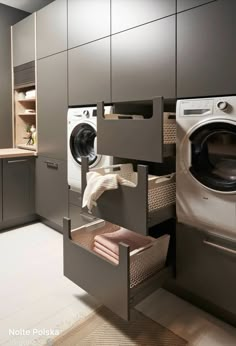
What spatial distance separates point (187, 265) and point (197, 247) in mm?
155

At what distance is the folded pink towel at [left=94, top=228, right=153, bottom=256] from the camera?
1.85 m

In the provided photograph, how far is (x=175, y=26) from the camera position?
1744 mm

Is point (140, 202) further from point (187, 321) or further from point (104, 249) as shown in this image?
point (187, 321)

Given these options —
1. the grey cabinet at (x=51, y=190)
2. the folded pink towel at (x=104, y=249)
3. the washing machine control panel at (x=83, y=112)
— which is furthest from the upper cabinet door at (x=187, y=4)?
the grey cabinet at (x=51, y=190)

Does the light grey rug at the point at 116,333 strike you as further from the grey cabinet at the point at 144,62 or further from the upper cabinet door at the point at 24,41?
the upper cabinet door at the point at 24,41

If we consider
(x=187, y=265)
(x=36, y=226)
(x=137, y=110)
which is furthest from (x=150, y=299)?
(x=36, y=226)

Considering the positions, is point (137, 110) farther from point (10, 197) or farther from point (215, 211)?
point (10, 197)

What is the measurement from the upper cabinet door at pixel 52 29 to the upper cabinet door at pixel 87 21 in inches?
4.1

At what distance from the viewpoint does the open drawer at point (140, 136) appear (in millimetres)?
1536

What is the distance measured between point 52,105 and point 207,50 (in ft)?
5.81

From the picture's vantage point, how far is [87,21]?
2.40m

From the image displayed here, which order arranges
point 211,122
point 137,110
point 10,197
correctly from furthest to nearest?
1. point 10,197
2. point 137,110
3. point 211,122

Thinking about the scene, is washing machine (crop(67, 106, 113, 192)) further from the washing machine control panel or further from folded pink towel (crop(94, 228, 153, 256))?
folded pink towel (crop(94, 228, 153, 256))

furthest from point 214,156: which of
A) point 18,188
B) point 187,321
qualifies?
point 18,188
